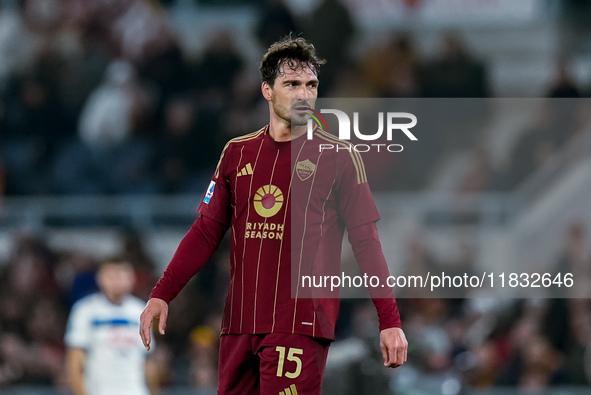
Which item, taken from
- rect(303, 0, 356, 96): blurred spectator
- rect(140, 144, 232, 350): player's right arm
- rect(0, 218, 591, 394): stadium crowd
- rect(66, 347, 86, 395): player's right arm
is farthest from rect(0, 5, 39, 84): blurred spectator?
rect(140, 144, 232, 350): player's right arm

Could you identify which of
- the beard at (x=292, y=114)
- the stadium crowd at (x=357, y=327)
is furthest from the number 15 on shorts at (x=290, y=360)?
the stadium crowd at (x=357, y=327)

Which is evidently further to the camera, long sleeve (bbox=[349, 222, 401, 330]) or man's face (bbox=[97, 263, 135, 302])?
man's face (bbox=[97, 263, 135, 302])

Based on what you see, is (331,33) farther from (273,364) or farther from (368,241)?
(273,364)

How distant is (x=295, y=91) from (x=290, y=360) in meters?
1.17

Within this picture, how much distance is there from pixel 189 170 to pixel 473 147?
9.81 feet

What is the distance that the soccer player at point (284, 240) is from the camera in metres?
4.31

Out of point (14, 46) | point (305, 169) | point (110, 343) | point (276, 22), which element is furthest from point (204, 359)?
point (14, 46)

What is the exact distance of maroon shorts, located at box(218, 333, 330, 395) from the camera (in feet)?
14.0

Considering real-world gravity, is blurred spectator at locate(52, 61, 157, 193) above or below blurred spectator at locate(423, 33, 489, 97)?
below

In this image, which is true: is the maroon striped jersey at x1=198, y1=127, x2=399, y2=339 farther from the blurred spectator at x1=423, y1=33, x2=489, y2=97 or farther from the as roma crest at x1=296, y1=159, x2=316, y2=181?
the blurred spectator at x1=423, y1=33, x2=489, y2=97

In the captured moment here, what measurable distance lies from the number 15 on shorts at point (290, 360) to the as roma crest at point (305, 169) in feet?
2.41

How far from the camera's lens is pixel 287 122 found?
4.52m

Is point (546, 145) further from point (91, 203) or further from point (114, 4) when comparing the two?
point (114, 4)

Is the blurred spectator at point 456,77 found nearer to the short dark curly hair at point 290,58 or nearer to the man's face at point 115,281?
the man's face at point 115,281
